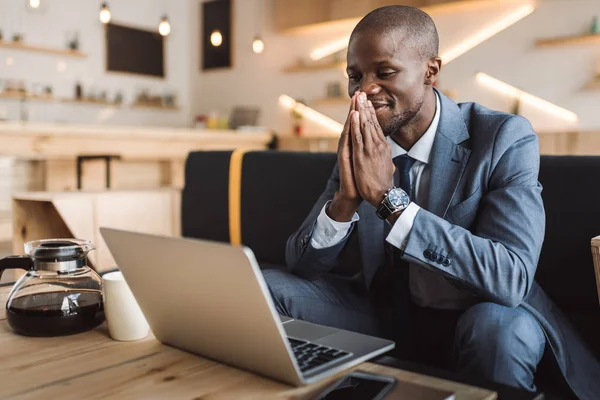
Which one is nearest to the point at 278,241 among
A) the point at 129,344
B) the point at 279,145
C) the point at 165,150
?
the point at 129,344

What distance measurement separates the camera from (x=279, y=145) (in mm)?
6625

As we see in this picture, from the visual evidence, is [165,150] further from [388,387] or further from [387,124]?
[388,387]

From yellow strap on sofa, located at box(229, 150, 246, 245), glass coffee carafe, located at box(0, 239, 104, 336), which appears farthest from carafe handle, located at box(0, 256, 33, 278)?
yellow strap on sofa, located at box(229, 150, 246, 245)

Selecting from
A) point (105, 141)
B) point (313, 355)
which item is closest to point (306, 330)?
point (313, 355)

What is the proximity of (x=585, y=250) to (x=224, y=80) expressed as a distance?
653 cm

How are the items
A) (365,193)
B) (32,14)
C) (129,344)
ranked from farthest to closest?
1. (32,14)
2. (365,193)
3. (129,344)

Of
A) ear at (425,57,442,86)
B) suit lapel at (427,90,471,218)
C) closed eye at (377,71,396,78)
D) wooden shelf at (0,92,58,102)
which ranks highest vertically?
wooden shelf at (0,92,58,102)

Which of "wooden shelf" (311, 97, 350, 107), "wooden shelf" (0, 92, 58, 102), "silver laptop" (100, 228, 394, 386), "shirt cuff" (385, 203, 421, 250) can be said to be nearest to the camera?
"silver laptop" (100, 228, 394, 386)

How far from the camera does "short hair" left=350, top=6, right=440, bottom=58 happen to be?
4.57 ft

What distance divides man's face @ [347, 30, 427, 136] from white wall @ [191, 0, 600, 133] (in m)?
4.09

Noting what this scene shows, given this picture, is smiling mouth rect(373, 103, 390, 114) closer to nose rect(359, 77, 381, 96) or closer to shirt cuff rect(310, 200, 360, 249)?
nose rect(359, 77, 381, 96)

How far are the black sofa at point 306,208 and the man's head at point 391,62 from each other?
1.38ft

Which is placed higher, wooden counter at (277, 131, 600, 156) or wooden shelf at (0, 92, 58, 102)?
wooden shelf at (0, 92, 58, 102)

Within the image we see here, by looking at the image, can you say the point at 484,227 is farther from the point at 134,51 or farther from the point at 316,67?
the point at 134,51
